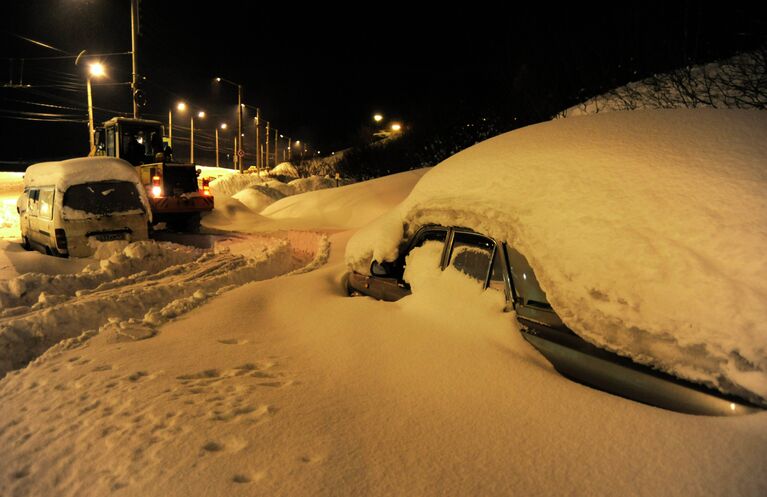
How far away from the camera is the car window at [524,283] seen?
9.98ft

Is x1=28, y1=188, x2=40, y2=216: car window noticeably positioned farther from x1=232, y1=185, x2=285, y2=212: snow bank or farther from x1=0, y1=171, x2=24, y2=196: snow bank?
x1=0, y1=171, x2=24, y2=196: snow bank

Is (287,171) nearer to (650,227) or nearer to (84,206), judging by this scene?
(84,206)

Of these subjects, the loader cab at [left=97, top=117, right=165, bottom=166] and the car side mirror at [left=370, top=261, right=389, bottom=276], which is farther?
the loader cab at [left=97, top=117, right=165, bottom=166]

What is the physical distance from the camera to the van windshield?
30.5 feet

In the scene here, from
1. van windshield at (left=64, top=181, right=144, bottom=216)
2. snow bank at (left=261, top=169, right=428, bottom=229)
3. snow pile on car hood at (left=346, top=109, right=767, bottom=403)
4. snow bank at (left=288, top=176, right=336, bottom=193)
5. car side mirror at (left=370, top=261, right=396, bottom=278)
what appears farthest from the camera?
snow bank at (left=288, top=176, right=336, bottom=193)

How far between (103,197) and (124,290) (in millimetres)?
3424

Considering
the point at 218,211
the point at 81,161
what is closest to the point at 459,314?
the point at 81,161

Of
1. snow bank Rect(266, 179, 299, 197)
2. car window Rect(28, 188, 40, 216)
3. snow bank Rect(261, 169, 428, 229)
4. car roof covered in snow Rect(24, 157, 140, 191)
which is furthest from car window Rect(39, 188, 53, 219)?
snow bank Rect(266, 179, 299, 197)

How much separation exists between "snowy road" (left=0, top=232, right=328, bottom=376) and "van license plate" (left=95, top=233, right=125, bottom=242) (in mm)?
160

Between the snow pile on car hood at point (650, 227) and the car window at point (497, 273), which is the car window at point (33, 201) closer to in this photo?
the snow pile on car hood at point (650, 227)

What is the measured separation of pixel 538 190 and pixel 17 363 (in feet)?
15.6

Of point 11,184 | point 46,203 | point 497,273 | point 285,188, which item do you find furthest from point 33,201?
point 285,188

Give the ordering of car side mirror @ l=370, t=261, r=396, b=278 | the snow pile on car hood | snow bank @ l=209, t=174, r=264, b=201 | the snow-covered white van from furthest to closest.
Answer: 1. snow bank @ l=209, t=174, r=264, b=201
2. the snow-covered white van
3. car side mirror @ l=370, t=261, r=396, b=278
4. the snow pile on car hood

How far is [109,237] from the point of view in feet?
31.4
